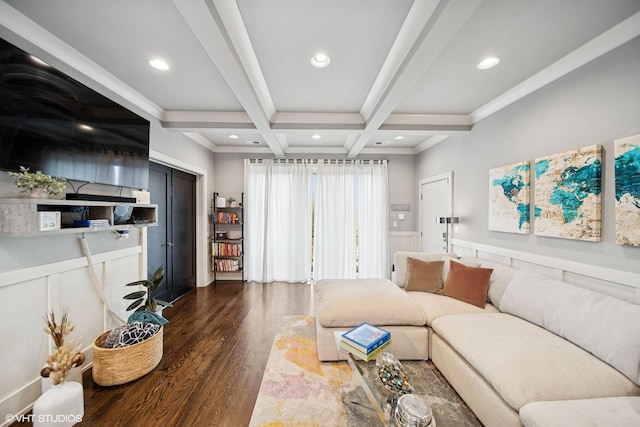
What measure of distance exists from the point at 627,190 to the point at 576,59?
3.66 ft

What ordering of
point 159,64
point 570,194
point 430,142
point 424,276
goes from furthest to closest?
point 430,142
point 424,276
point 159,64
point 570,194

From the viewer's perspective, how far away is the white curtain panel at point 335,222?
4.48 m

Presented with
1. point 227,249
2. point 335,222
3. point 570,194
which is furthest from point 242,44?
point 227,249

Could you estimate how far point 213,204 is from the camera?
4.48 meters

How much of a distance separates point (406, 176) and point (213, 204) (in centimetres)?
387

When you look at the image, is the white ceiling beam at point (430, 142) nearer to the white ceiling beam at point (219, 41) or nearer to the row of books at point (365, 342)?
the white ceiling beam at point (219, 41)

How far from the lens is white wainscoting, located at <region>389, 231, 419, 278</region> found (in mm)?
4691

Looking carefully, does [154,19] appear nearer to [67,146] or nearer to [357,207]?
[67,146]

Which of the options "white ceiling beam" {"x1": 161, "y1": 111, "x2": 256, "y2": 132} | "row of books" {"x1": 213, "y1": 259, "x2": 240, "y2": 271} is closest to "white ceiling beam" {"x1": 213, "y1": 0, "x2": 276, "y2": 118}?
"white ceiling beam" {"x1": 161, "y1": 111, "x2": 256, "y2": 132}

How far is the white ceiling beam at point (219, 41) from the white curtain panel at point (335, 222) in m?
2.29

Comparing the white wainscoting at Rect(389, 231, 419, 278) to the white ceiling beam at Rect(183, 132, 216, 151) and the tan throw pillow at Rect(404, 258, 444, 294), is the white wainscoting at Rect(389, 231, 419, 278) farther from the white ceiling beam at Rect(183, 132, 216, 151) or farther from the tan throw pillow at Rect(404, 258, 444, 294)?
the white ceiling beam at Rect(183, 132, 216, 151)

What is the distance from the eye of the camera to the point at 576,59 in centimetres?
186

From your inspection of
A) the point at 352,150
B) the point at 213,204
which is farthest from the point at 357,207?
the point at 213,204
